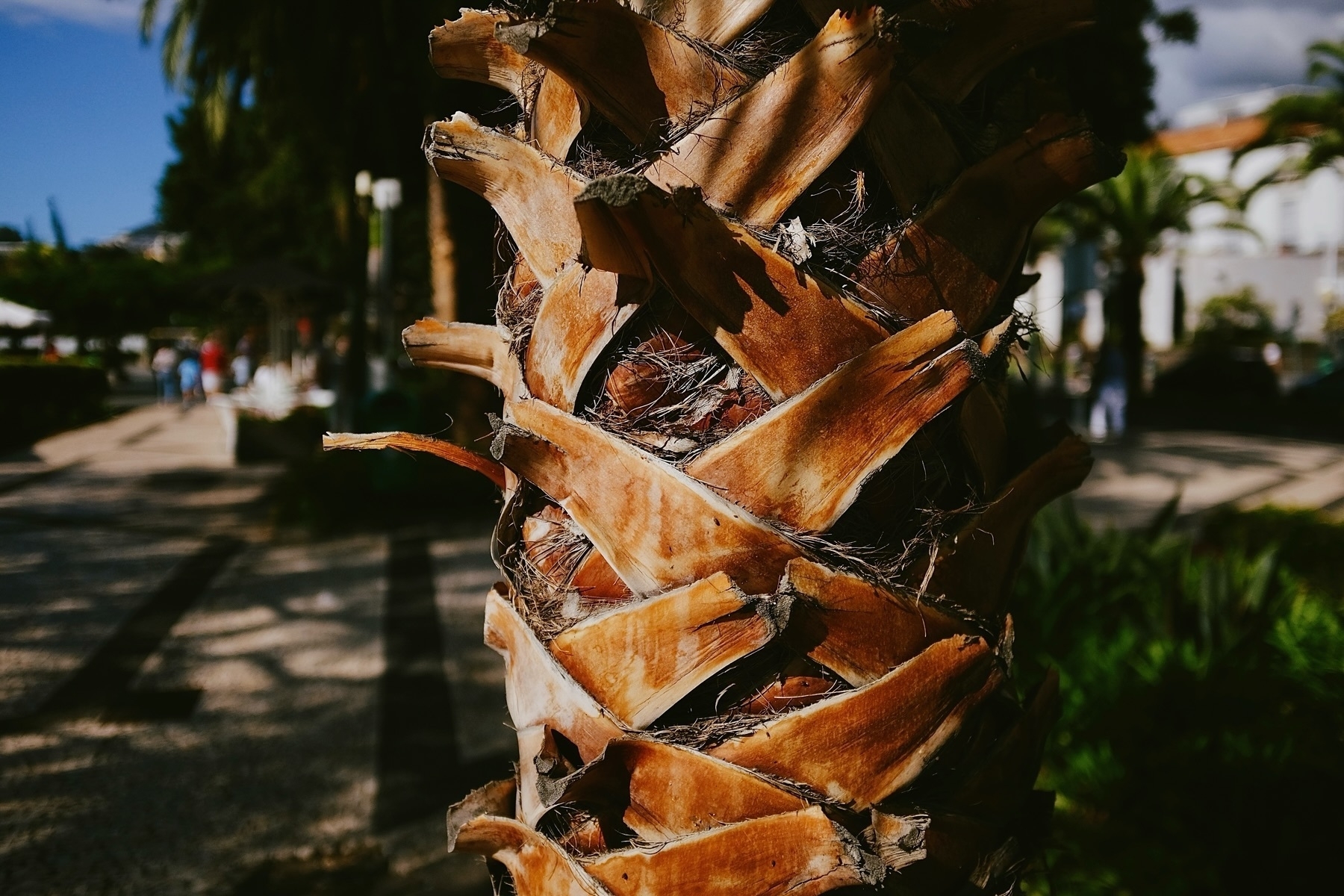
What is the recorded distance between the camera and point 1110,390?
1645 centimetres

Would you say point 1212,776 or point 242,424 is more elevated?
point 242,424

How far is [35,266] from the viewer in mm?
33594

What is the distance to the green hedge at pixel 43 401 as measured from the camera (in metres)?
14.6

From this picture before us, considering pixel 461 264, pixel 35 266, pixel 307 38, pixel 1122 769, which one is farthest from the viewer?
pixel 35 266

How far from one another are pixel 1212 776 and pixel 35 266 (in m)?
40.1

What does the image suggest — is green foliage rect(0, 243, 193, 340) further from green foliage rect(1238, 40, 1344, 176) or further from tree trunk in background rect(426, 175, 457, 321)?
green foliage rect(1238, 40, 1344, 176)

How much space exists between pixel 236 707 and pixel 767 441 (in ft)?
16.3

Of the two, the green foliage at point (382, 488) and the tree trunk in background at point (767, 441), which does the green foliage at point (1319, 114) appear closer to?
the green foliage at point (382, 488)

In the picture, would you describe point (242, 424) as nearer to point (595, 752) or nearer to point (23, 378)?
point (23, 378)

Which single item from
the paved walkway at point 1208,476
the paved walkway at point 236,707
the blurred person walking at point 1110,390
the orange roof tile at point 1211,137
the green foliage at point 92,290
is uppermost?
the orange roof tile at point 1211,137

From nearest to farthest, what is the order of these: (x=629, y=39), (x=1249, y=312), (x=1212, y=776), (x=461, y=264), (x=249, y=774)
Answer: (x=629, y=39)
(x=1212, y=776)
(x=249, y=774)
(x=461, y=264)
(x=1249, y=312)

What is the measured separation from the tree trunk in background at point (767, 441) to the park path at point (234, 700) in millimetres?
2824

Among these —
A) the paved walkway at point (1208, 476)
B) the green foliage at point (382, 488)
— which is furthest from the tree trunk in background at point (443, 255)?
the paved walkway at point (1208, 476)

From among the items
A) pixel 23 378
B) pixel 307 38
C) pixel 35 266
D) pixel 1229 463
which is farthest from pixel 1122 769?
pixel 35 266
